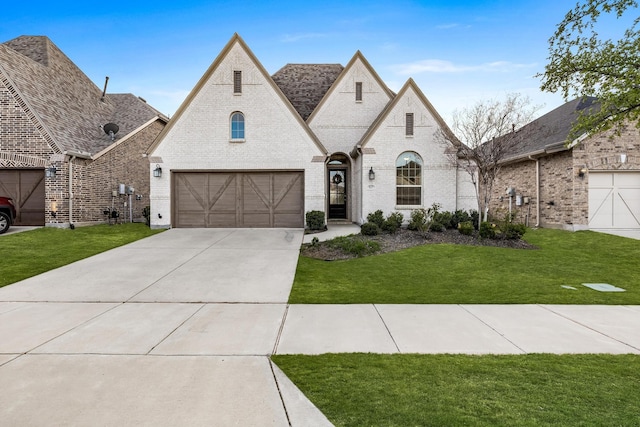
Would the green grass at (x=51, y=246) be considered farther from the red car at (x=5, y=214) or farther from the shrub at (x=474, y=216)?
the shrub at (x=474, y=216)

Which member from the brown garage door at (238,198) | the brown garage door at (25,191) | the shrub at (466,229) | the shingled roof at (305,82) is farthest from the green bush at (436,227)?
the brown garage door at (25,191)

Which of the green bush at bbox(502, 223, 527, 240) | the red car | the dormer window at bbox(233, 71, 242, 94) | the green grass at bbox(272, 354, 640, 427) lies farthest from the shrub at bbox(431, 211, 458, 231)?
the red car

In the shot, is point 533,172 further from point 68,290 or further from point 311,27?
point 68,290

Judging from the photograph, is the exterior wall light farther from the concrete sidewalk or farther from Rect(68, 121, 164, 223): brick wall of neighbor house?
Rect(68, 121, 164, 223): brick wall of neighbor house

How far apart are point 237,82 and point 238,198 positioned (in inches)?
206

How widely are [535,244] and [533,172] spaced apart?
23.4 feet

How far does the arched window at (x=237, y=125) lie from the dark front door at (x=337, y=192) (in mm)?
5515

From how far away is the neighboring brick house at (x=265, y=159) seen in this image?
15.3 metres

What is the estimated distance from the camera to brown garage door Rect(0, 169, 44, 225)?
15.5 meters

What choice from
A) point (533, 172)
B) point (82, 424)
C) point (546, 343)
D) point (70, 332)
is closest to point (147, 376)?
point (82, 424)

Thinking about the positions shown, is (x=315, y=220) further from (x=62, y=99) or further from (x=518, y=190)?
(x=62, y=99)

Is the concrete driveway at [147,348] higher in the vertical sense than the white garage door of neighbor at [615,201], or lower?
lower

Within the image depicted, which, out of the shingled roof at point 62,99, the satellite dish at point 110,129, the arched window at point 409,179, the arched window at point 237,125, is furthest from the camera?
the satellite dish at point 110,129

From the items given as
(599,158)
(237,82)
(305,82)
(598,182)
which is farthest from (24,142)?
(598,182)
